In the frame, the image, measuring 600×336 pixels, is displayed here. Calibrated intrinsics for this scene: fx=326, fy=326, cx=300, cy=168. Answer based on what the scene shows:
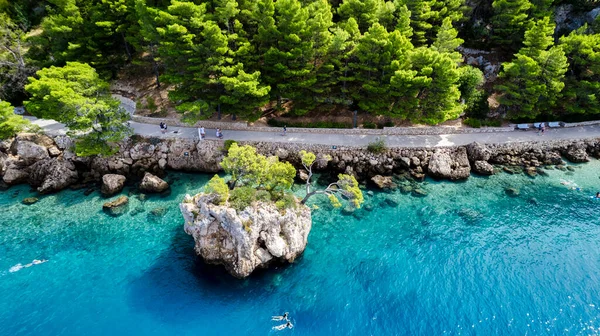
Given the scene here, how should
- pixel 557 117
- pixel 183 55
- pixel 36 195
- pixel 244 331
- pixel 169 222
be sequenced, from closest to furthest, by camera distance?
pixel 244 331 < pixel 169 222 < pixel 36 195 < pixel 183 55 < pixel 557 117

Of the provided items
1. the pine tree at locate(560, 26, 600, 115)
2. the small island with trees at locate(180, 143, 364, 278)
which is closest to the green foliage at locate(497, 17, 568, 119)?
the pine tree at locate(560, 26, 600, 115)

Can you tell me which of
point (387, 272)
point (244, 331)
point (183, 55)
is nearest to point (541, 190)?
point (387, 272)

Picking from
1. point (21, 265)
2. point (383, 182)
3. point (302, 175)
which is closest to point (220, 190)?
point (302, 175)

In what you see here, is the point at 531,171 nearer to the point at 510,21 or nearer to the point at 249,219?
the point at 510,21

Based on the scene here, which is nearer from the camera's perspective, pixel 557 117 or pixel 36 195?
pixel 36 195

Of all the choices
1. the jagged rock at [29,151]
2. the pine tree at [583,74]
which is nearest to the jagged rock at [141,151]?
the jagged rock at [29,151]

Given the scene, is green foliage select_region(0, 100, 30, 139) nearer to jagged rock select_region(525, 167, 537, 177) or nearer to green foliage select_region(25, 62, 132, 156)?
green foliage select_region(25, 62, 132, 156)

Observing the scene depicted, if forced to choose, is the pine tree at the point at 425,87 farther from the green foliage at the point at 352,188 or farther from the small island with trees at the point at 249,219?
the small island with trees at the point at 249,219

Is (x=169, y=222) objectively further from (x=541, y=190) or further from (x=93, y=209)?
(x=541, y=190)
